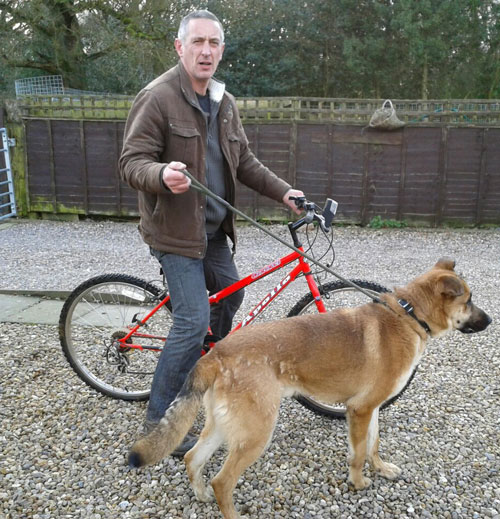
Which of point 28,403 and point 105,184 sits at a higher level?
point 105,184

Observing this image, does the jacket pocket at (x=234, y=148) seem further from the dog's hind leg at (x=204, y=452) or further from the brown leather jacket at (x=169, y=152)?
the dog's hind leg at (x=204, y=452)

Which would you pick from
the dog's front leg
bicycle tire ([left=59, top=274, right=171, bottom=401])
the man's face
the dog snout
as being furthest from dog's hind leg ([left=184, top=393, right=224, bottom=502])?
Answer: the man's face

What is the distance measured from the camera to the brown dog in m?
2.70

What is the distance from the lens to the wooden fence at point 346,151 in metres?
11.5

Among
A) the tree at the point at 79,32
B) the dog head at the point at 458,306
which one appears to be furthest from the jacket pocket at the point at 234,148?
the tree at the point at 79,32

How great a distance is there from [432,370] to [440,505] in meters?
1.87

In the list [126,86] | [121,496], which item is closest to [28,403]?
[121,496]

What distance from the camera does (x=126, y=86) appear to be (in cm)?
2120

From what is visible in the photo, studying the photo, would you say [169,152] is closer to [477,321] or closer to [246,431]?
[246,431]

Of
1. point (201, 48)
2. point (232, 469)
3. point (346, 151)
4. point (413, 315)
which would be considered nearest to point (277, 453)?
point (232, 469)

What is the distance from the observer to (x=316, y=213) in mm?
3717

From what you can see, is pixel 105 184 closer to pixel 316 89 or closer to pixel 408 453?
pixel 408 453

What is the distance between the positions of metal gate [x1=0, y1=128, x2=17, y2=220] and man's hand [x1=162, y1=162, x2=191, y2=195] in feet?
35.8

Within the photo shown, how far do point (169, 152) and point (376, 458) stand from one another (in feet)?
7.49
